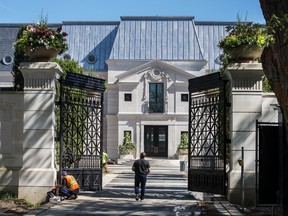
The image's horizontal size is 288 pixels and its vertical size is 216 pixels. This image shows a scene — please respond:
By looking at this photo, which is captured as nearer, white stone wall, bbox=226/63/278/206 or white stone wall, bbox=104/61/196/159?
white stone wall, bbox=226/63/278/206

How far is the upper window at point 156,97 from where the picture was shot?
47.4 m

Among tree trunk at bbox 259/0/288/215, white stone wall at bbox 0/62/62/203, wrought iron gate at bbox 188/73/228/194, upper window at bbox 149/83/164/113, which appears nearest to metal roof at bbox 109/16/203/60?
upper window at bbox 149/83/164/113

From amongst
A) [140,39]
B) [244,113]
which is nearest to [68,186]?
[244,113]

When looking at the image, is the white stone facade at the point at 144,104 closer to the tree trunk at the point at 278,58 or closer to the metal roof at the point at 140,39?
the metal roof at the point at 140,39

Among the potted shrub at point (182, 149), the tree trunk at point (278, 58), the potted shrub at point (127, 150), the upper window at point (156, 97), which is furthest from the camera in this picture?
the upper window at point (156, 97)

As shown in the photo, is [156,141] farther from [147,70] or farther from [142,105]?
[147,70]

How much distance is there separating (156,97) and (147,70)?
8.73 feet

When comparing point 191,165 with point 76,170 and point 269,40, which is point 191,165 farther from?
point 269,40

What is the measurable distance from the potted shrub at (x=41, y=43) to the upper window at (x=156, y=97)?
34.2 m

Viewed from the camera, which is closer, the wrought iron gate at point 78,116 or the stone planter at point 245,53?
the stone planter at point 245,53

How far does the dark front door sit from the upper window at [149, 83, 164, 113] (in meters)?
1.72

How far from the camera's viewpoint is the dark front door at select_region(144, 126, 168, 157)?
46.4 meters

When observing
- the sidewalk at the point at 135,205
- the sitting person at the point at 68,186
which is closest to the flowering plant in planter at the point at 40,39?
the sitting person at the point at 68,186

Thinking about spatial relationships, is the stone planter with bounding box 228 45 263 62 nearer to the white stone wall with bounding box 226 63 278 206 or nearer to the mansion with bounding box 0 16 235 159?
the white stone wall with bounding box 226 63 278 206
